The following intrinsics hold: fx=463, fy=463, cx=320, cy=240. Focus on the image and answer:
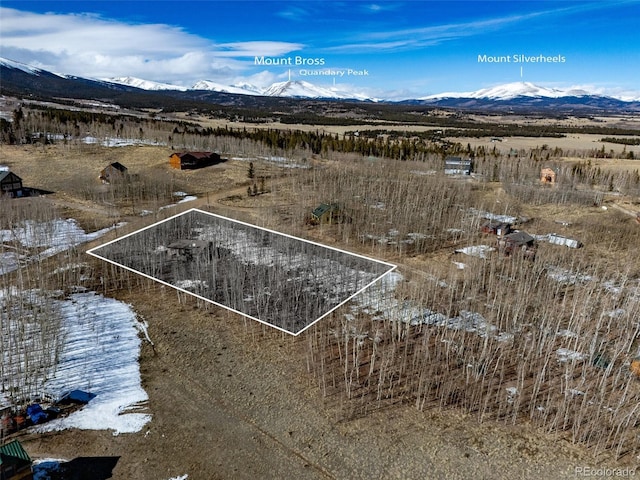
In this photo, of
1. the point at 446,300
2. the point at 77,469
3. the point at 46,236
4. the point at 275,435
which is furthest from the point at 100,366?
the point at 46,236

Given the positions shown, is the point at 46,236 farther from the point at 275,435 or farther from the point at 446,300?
the point at 446,300

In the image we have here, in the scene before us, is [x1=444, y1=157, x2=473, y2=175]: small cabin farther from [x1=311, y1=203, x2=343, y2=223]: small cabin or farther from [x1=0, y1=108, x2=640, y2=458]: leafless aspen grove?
[x1=311, y1=203, x2=343, y2=223]: small cabin

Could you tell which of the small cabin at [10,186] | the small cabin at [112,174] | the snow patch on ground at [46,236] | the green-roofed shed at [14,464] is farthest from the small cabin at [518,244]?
the small cabin at [10,186]

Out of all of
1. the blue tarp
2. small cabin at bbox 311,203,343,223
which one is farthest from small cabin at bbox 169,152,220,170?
the blue tarp

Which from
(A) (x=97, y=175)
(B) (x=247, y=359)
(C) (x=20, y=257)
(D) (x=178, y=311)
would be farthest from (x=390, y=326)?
(A) (x=97, y=175)

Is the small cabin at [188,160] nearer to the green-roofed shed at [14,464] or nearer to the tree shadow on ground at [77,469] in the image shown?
the tree shadow on ground at [77,469]
